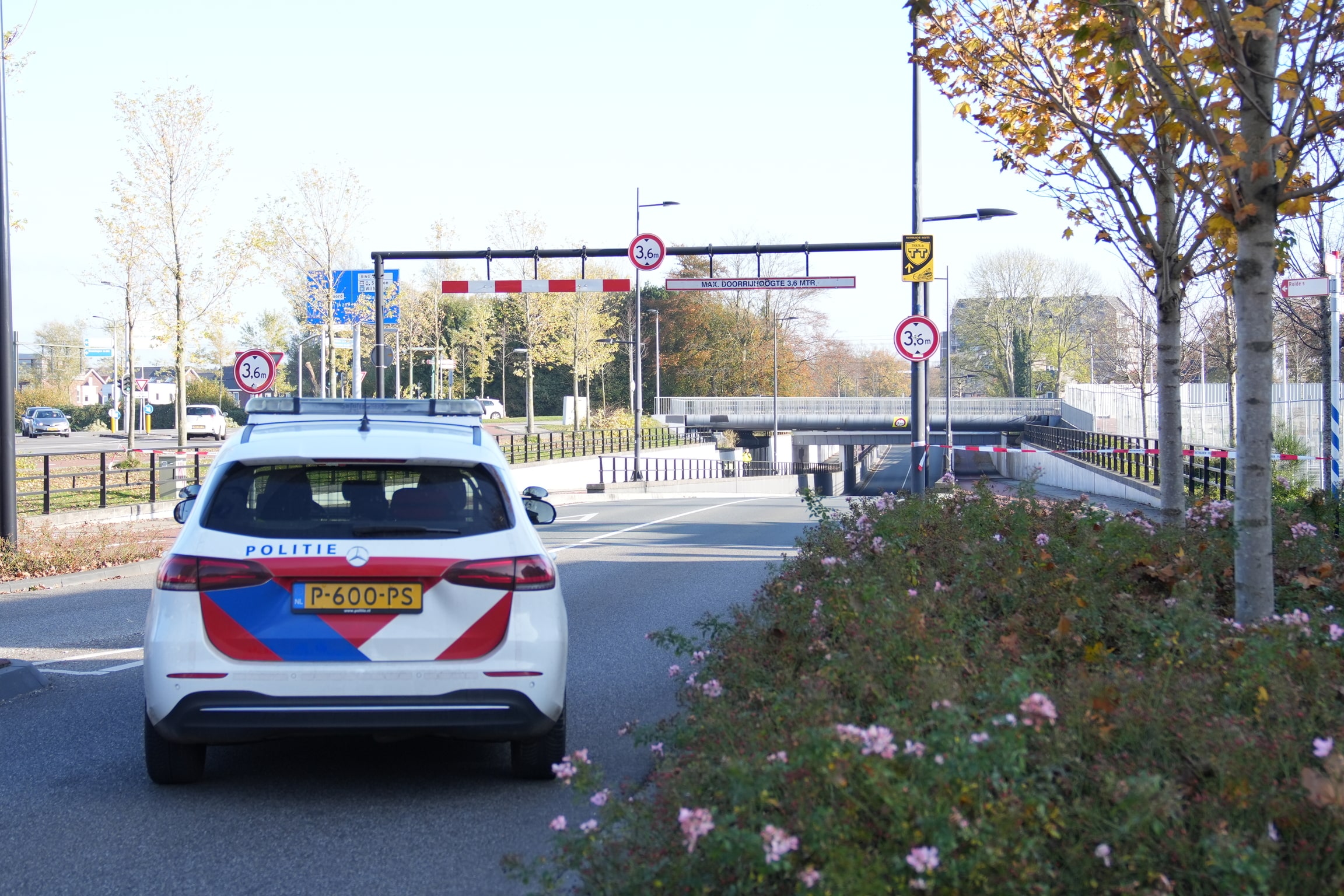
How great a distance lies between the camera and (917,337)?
1830 cm

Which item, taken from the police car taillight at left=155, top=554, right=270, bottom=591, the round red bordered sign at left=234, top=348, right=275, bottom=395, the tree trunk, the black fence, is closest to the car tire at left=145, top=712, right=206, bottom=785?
the police car taillight at left=155, top=554, right=270, bottom=591

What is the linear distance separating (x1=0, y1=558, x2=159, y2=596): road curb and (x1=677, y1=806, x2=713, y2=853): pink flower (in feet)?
38.9

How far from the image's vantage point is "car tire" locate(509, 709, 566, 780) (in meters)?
5.64

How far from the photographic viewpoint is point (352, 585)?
5125 mm

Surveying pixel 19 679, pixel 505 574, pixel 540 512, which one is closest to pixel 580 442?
pixel 19 679

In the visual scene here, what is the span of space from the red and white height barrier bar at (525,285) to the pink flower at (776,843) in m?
23.2

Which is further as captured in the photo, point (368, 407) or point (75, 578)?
point (75, 578)

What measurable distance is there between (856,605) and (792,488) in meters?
47.3

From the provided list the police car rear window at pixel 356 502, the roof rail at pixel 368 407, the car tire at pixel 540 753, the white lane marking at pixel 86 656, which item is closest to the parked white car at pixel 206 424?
the white lane marking at pixel 86 656

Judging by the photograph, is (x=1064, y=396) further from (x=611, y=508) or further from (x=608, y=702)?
(x=608, y=702)

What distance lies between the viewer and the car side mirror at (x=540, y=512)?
7.00 meters

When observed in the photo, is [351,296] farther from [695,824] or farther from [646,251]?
[695,824]

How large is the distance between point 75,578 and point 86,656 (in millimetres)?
5353

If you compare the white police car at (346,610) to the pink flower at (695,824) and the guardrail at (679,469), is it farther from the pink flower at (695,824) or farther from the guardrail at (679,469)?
the guardrail at (679,469)
